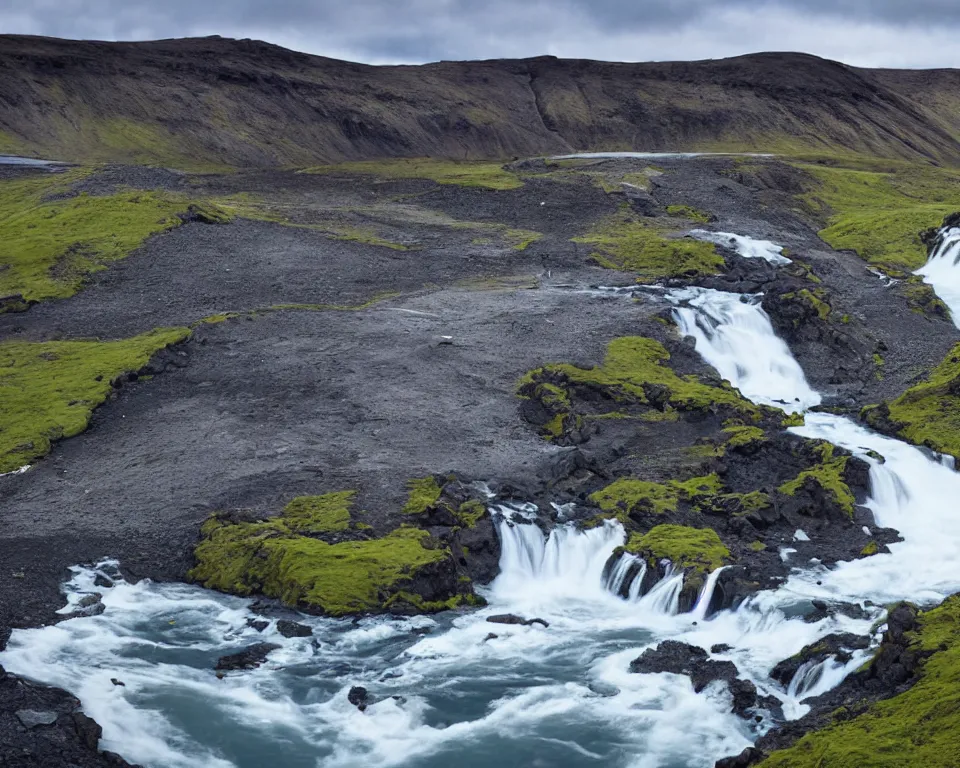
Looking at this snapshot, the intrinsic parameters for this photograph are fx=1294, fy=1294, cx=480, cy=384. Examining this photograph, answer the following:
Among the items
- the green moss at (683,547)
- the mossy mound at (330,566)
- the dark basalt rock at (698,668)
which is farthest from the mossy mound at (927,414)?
the mossy mound at (330,566)

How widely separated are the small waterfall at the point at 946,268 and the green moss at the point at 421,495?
34.5 meters

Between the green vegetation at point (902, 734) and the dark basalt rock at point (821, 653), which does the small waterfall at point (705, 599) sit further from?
the green vegetation at point (902, 734)

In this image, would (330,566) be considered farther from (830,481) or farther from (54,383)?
(54,383)

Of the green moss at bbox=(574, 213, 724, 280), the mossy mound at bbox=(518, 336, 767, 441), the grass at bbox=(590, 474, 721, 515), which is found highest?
the green moss at bbox=(574, 213, 724, 280)

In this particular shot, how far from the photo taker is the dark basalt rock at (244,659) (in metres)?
27.1

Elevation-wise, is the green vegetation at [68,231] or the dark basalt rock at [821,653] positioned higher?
the green vegetation at [68,231]

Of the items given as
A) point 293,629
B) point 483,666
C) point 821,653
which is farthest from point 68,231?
point 821,653

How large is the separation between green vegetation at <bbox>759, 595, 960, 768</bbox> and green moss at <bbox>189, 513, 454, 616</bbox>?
36.7 ft

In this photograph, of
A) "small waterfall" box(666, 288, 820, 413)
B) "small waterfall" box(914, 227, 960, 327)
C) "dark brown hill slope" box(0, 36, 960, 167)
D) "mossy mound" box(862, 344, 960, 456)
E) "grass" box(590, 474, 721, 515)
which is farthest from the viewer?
"dark brown hill slope" box(0, 36, 960, 167)

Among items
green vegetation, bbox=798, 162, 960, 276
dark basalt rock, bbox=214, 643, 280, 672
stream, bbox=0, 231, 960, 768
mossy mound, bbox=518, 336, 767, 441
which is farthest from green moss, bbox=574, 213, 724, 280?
dark basalt rock, bbox=214, 643, 280, 672

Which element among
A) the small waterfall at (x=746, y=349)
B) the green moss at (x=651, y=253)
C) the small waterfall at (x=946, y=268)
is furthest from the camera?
the small waterfall at (x=946, y=268)

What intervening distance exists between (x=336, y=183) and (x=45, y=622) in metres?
56.0

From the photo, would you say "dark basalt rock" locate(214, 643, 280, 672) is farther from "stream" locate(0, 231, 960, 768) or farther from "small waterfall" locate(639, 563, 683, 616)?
"small waterfall" locate(639, 563, 683, 616)

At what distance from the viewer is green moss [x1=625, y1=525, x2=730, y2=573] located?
31953 mm
